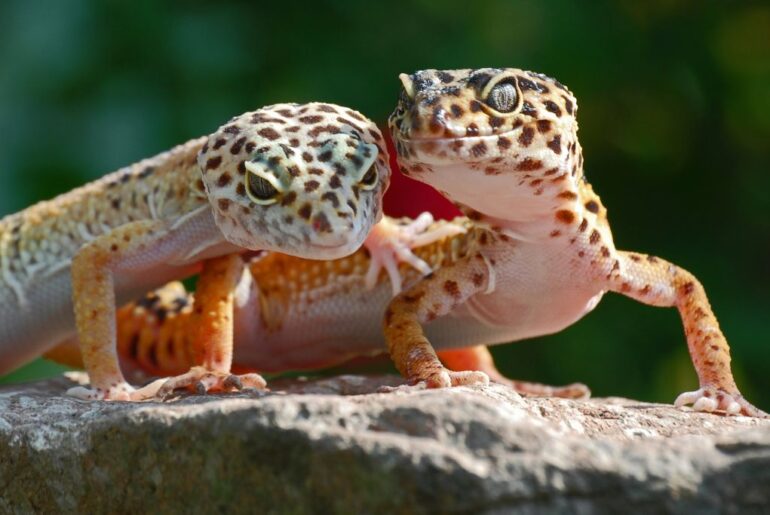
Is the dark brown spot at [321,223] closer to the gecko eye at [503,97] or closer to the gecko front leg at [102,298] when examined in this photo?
the gecko eye at [503,97]

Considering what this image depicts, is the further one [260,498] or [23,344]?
[23,344]

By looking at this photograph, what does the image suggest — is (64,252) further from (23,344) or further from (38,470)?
(38,470)

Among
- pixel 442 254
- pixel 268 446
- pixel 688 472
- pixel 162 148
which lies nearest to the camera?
pixel 688 472

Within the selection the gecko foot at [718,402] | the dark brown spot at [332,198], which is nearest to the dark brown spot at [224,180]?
the dark brown spot at [332,198]

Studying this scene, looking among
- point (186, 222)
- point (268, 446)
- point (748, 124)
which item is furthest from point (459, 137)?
point (748, 124)

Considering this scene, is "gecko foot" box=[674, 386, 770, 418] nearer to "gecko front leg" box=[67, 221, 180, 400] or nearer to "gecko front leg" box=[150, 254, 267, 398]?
"gecko front leg" box=[150, 254, 267, 398]

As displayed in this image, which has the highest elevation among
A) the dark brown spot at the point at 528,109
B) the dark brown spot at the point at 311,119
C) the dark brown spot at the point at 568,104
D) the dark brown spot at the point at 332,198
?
the dark brown spot at the point at 568,104
